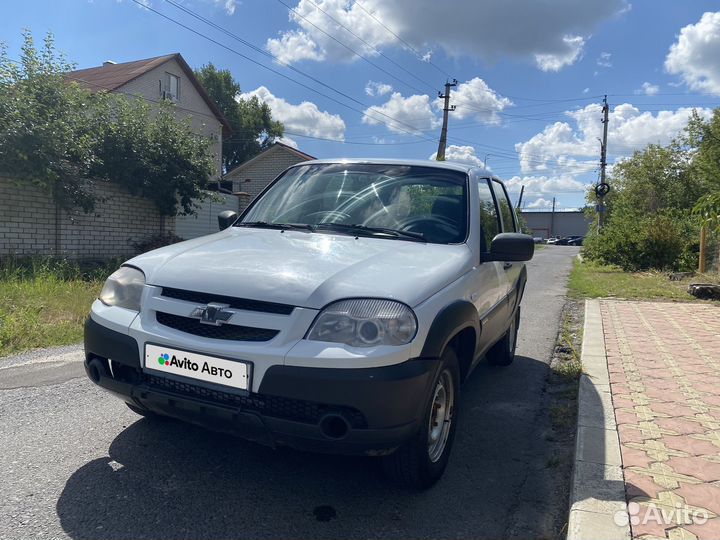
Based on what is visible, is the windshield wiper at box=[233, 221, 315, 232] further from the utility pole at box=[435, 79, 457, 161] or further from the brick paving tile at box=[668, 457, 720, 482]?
the utility pole at box=[435, 79, 457, 161]

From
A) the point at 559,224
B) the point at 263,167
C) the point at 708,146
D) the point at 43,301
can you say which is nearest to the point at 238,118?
the point at 263,167

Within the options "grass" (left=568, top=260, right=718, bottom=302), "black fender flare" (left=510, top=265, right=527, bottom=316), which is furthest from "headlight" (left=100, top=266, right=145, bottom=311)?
"grass" (left=568, top=260, right=718, bottom=302)

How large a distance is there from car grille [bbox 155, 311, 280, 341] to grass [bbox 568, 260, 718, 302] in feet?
31.5

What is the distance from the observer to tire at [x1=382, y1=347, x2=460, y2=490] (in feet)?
8.04

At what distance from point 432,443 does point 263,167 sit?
1266 inches

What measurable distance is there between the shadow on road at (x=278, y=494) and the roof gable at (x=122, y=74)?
2428cm

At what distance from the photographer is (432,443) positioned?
2.71 meters

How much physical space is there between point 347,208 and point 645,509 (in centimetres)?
236

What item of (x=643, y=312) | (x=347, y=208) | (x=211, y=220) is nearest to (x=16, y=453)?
(x=347, y=208)

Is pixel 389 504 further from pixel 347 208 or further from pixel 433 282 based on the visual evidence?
pixel 347 208

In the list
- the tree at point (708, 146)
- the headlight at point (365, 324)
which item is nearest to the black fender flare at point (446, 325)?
the headlight at point (365, 324)

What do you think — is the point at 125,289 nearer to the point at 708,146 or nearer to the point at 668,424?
the point at 668,424

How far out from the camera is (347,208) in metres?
3.49

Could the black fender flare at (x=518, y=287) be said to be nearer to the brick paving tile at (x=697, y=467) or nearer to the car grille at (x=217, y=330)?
the brick paving tile at (x=697, y=467)
